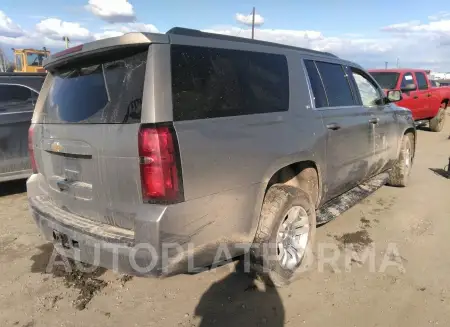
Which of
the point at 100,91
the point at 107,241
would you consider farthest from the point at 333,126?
the point at 107,241

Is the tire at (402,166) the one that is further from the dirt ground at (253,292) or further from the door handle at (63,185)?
the door handle at (63,185)

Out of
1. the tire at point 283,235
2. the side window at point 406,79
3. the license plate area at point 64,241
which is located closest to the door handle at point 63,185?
the license plate area at point 64,241

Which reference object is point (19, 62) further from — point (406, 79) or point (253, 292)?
point (253, 292)

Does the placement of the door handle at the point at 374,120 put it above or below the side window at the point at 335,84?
below

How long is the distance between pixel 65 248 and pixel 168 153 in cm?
121

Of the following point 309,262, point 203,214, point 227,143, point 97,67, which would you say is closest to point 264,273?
point 309,262

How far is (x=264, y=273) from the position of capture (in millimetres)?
3043

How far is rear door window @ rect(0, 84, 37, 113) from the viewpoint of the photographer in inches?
219

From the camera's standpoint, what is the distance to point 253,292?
3.15 metres

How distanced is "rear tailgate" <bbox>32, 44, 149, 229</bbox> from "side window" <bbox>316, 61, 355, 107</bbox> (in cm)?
211

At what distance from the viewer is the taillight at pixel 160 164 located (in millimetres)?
2229

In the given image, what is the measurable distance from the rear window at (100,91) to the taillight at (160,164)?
6.3 inches

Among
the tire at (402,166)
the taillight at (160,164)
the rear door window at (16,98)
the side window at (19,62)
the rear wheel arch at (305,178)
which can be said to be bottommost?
the tire at (402,166)

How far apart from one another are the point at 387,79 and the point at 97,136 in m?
9.78
